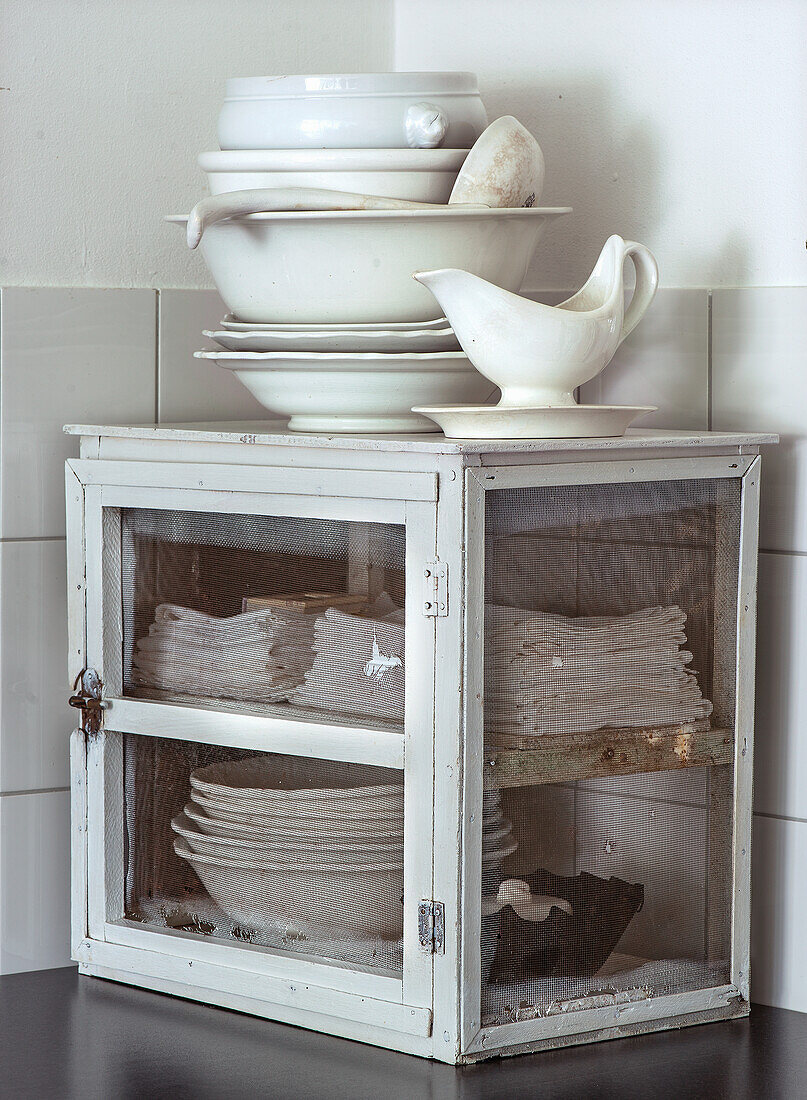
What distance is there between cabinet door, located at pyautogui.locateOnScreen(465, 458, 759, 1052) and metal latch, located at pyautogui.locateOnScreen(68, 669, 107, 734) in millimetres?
368

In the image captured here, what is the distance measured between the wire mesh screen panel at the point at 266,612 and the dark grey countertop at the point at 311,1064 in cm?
24

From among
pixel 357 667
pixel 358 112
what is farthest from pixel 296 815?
pixel 358 112

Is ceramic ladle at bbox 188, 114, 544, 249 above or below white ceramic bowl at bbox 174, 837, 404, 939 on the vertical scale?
above

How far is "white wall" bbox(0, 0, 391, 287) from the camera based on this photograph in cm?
131

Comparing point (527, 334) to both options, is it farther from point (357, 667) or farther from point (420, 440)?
point (357, 667)

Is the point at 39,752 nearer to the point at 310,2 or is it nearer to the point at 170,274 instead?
the point at 170,274

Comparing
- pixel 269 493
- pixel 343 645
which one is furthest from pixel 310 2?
pixel 343 645

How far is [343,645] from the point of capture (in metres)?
1.12

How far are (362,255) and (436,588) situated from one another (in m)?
0.29

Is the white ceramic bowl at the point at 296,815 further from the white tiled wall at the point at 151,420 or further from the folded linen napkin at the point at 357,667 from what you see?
the white tiled wall at the point at 151,420

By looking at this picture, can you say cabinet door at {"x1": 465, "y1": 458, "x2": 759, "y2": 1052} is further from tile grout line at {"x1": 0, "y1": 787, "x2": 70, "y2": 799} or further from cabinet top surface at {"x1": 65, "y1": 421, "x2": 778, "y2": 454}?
tile grout line at {"x1": 0, "y1": 787, "x2": 70, "y2": 799}

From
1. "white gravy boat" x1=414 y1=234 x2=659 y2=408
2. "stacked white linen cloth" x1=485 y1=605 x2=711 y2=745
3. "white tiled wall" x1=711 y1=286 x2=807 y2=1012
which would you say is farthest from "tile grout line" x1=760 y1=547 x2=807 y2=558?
"white gravy boat" x1=414 y1=234 x2=659 y2=408

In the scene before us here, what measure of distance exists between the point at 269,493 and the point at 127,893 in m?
0.37

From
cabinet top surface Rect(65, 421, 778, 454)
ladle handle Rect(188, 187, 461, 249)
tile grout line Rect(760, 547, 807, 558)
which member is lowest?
tile grout line Rect(760, 547, 807, 558)
